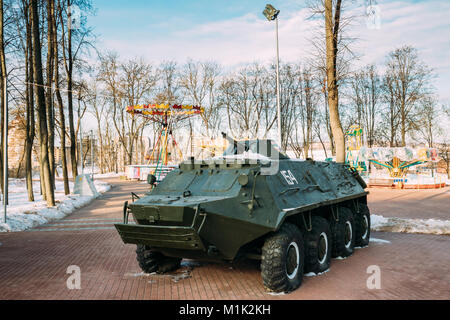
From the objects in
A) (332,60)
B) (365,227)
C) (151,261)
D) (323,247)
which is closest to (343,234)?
(323,247)

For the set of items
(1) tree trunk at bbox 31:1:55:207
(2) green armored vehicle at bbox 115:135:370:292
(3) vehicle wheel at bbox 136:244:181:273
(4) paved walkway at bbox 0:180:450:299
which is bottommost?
(4) paved walkway at bbox 0:180:450:299

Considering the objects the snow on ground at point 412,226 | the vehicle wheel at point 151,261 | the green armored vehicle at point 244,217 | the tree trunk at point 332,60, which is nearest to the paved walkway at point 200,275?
the vehicle wheel at point 151,261

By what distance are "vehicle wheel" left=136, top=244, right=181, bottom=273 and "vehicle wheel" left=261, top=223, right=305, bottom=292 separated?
81.7 inches

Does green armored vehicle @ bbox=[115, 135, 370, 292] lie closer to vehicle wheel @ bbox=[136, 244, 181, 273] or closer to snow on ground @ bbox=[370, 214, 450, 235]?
vehicle wheel @ bbox=[136, 244, 181, 273]

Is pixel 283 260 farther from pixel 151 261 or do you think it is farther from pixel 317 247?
pixel 151 261

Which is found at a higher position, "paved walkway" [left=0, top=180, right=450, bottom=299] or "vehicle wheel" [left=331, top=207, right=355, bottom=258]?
"vehicle wheel" [left=331, top=207, right=355, bottom=258]

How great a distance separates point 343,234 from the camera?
807cm

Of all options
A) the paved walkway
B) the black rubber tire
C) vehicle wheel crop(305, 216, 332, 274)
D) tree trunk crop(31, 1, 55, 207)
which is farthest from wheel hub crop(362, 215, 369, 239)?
tree trunk crop(31, 1, 55, 207)

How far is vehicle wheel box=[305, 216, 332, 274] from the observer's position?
6.69 m

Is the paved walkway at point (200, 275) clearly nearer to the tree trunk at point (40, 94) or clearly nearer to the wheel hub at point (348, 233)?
the wheel hub at point (348, 233)

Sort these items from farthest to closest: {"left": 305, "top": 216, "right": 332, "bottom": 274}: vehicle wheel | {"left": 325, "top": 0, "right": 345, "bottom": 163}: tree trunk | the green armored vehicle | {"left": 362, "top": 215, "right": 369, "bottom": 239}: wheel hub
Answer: {"left": 325, "top": 0, "right": 345, "bottom": 163}: tree trunk < {"left": 362, "top": 215, "right": 369, "bottom": 239}: wheel hub < {"left": 305, "top": 216, "right": 332, "bottom": 274}: vehicle wheel < the green armored vehicle

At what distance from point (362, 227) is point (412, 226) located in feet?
8.70

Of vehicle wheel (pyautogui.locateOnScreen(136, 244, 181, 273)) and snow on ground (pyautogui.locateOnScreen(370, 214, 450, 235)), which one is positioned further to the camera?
snow on ground (pyautogui.locateOnScreen(370, 214, 450, 235))
